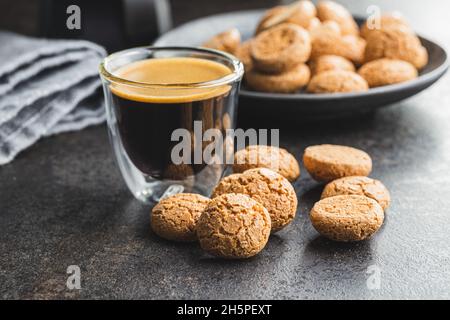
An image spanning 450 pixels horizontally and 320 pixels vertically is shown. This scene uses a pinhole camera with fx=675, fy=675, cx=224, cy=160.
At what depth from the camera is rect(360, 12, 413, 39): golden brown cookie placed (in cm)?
120

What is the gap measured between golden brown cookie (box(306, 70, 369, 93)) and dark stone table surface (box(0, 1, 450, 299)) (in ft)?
0.28

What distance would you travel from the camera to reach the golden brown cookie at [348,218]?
0.80 m

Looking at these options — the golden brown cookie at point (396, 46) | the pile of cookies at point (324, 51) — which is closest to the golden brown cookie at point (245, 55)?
the pile of cookies at point (324, 51)

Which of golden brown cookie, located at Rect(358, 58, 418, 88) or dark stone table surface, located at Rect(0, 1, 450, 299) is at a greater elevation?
golden brown cookie, located at Rect(358, 58, 418, 88)

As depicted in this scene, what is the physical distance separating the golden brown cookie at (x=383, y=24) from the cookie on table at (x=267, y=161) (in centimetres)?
39

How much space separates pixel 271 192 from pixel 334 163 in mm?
147

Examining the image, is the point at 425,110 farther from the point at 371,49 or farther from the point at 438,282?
the point at 438,282

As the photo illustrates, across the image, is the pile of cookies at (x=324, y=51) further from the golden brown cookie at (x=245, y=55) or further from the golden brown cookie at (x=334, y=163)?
the golden brown cookie at (x=334, y=163)

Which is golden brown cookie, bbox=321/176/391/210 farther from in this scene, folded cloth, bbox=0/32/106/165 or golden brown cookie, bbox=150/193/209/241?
folded cloth, bbox=0/32/106/165

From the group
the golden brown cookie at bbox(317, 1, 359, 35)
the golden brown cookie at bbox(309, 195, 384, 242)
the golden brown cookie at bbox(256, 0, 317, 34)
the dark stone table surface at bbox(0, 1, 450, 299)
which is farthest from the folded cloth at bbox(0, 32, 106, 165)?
the golden brown cookie at bbox(309, 195, 384, 242)

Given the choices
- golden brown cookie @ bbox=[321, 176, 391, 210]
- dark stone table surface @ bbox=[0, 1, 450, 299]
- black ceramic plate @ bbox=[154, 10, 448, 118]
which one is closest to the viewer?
dark stone table surface @ bbox=[0, 1, 450, 299]

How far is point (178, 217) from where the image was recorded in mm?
820

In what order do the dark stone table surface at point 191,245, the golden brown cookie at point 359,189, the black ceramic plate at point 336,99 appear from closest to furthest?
the dark stone table surface at point 191,245
the golden brown cookie at point 359,189
the black ceramic plate at point 336,99
